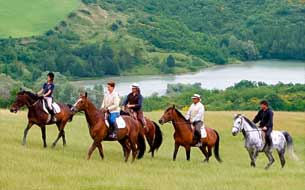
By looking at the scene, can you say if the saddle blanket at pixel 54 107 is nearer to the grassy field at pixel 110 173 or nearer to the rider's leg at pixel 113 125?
the grassy field at pixel 110 173

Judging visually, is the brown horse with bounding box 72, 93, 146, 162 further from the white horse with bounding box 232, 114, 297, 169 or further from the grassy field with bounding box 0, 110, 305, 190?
the white horse with bounding box 232, 114, 297, 169

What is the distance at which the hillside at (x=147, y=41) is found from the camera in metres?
143

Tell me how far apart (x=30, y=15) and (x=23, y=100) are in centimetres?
13640

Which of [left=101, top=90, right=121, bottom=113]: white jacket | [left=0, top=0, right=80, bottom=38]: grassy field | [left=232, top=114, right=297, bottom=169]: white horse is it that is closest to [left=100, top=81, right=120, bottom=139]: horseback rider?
[left=101, top=90, right=121, bottom=113]: white jacket

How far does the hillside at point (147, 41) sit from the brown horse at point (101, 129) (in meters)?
99.8

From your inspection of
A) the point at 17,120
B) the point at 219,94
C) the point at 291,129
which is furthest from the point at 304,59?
the point at 17,120

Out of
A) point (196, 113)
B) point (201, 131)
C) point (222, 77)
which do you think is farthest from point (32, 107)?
point (222, 77)

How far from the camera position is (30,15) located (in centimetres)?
15938

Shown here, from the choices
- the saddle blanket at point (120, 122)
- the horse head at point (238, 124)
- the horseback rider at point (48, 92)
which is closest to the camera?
the saddle blanket at point (120, 122)

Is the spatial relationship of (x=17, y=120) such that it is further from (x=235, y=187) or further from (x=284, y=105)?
(x=284, y=105)

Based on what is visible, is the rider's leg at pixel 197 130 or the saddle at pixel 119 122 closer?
the saddle at pixel 119 122

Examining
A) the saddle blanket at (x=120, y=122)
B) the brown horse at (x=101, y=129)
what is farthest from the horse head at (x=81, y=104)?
the saddle blanket at (x=120, y=122)

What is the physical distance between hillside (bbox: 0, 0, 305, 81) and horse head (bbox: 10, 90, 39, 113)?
322 ft

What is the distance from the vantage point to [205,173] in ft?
75.9
